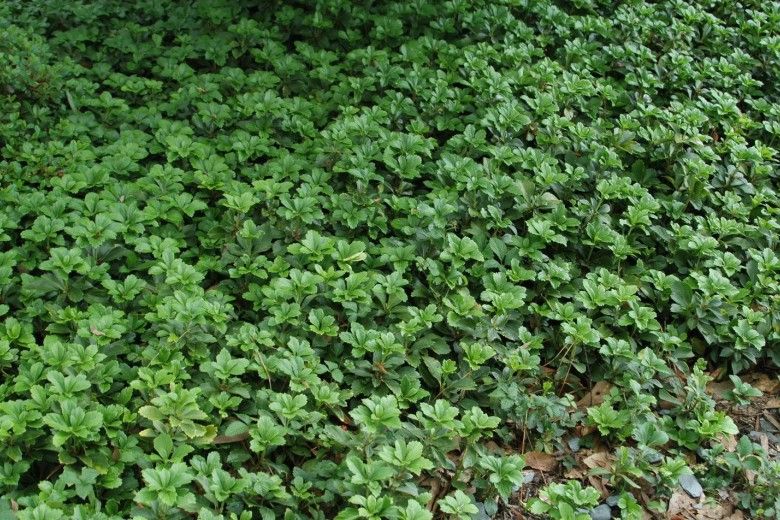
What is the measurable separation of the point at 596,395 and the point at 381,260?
109 centimetres

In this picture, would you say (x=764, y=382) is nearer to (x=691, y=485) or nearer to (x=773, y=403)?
(x=773, y=403)

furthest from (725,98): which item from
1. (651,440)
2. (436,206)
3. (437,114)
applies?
(651,440)

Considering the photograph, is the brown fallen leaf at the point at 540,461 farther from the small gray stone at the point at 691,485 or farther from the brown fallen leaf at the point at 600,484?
the small gray stone at the point at 691,485

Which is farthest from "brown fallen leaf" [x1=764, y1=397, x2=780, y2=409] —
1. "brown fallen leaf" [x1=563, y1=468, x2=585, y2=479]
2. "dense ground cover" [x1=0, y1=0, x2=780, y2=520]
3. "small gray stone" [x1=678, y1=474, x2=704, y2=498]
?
"brown fallen leaf" [x1=563, y1=468, x2=585, y2=479]

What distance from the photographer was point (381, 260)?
3.52 meters

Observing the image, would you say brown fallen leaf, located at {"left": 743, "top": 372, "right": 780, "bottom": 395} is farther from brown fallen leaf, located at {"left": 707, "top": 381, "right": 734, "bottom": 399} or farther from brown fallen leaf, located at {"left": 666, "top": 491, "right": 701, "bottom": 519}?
brown fallen leaf, located at {"left": 666, "top": 491, "right": 701, "bottom": 519}

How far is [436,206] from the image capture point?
362cm

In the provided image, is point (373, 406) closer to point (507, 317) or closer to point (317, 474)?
point (317, 474)

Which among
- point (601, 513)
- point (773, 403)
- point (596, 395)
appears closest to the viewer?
point (601, 513)

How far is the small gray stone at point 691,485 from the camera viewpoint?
3043 millimetres

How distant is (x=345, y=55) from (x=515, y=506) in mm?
3072

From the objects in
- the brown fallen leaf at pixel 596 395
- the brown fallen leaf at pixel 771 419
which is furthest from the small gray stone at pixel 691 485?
the brown fallen leaf at pixel 771 419

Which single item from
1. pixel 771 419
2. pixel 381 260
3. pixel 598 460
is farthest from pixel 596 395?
pixel 381 260

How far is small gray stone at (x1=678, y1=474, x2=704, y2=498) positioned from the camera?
3043 millimetres
